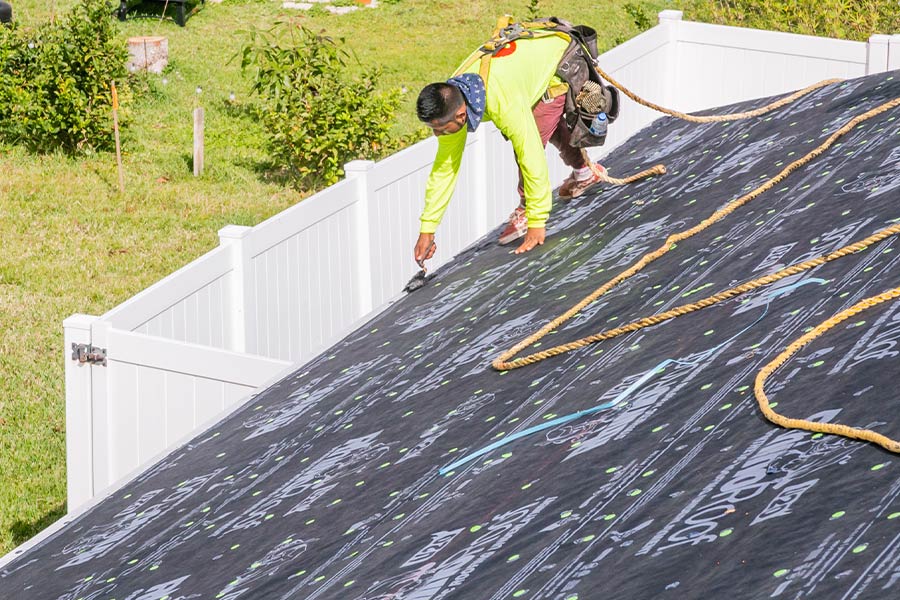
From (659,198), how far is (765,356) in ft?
9.51

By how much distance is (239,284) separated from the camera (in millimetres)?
6816

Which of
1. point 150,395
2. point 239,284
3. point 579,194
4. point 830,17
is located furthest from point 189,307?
point 830,17

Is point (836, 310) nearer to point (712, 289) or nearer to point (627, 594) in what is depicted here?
point (712, 289)

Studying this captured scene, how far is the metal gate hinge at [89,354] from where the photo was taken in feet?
→ 18.8

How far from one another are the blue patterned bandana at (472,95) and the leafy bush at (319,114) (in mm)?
6055

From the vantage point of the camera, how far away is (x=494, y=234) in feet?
25.1

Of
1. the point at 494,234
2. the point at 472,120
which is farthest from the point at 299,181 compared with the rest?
the point at 472,120

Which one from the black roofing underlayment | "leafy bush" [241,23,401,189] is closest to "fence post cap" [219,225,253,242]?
the black roofing underlayment

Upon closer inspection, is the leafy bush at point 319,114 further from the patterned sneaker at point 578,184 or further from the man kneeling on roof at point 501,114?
the man kneeling on roof at point 501,114

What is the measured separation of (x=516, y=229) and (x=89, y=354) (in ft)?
8.09

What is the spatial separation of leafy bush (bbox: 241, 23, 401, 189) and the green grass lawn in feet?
1.41

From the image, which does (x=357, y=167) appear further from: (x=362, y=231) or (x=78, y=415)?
(x=78, y=415)

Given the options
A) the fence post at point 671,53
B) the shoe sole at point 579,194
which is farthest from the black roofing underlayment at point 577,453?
the fence post at point 671,53

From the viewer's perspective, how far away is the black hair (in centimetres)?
575
